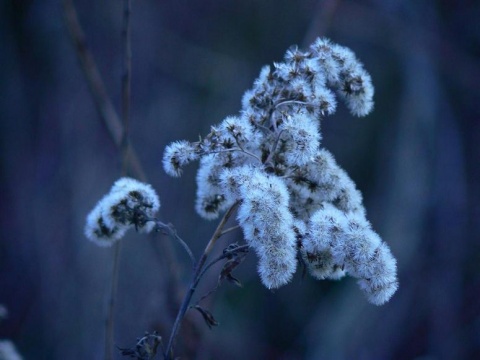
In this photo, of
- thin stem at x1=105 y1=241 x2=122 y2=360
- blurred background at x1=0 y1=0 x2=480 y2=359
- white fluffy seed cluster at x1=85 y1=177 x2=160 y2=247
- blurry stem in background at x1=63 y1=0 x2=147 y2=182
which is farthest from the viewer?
blurred background at x1=0 y1=0 x2=480 y2=359

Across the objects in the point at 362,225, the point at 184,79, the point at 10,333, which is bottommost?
the point at 10,333

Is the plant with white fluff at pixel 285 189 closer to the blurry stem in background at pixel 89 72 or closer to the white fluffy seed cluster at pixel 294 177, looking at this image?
the white fluffy seed cluster at pixel 294 177

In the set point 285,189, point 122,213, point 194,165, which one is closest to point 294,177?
point 285,189

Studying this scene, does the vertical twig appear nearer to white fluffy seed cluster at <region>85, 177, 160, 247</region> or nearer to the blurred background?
white fluffy seed cluster at <region>85, 177, 160, 247</region>

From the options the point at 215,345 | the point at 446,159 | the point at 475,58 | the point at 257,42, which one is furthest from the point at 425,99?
the point at 215,345

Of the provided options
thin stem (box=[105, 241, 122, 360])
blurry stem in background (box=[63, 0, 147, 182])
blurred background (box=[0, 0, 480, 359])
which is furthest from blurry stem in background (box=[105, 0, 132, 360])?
blurred background (box=[0, 0, 480, 359])

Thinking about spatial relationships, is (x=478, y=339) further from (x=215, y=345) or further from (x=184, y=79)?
(x=184, y=79)

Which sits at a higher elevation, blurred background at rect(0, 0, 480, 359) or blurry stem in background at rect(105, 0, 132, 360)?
blurred background at rect(0, 0, 480, 359)

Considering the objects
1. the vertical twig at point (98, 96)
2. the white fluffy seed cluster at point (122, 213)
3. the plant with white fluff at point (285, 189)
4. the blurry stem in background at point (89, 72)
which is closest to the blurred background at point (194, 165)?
the vertical twig at point (98, 96)
